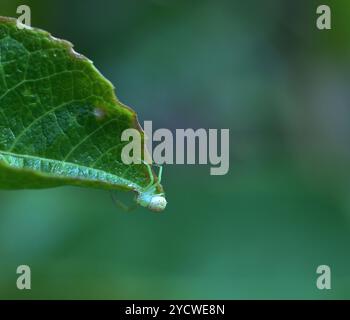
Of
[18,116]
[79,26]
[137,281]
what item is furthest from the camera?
[79,26]

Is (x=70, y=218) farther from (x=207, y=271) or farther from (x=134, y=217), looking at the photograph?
(x=207, y=271)

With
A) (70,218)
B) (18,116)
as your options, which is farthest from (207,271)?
(18,116)

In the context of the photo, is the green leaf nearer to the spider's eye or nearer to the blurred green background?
the spider's eye

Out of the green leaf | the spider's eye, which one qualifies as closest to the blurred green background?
the spider's eye

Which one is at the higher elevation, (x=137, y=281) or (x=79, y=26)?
(x=79, y=26)

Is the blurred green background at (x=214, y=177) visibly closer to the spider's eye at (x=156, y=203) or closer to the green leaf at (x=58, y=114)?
the spider's eye at (x=156, y=203)

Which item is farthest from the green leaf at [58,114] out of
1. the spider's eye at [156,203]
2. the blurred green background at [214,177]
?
the blurred green background at [214,177]
